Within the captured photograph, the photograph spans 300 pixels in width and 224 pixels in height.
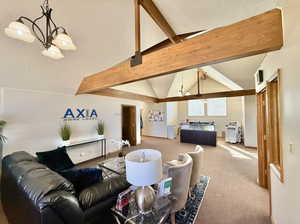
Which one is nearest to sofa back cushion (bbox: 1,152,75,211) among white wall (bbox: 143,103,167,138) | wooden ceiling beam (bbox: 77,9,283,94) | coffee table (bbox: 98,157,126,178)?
coffee table (bbox: 98,157,126,178)

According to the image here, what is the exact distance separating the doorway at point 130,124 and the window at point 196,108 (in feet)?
15.3

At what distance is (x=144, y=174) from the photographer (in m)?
1.22

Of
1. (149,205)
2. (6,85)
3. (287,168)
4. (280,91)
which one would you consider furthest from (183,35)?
(6,85)

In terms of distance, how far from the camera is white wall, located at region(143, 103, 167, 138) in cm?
816

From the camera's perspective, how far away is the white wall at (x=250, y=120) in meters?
5.73

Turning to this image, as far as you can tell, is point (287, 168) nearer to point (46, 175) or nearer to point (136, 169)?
point (136, 169)

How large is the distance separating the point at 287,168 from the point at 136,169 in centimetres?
157

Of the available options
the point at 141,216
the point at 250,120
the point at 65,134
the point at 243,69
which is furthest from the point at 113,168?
the point at 250,120

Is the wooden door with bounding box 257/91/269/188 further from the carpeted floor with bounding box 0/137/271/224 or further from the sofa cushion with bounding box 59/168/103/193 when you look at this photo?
the sofa cushion with bounding box 59/168/103/193

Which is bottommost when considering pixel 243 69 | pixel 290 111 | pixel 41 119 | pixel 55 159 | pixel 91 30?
pixel 55 159

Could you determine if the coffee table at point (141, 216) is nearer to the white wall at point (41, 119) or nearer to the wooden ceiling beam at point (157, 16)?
the wooden ceiling beam at point (157, 16)

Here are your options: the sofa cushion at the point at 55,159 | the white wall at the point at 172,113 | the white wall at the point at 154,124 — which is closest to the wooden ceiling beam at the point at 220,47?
the sofa cushion at the point at 55,159

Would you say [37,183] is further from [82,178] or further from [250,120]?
[250,120]

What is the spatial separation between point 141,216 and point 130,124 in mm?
5615
